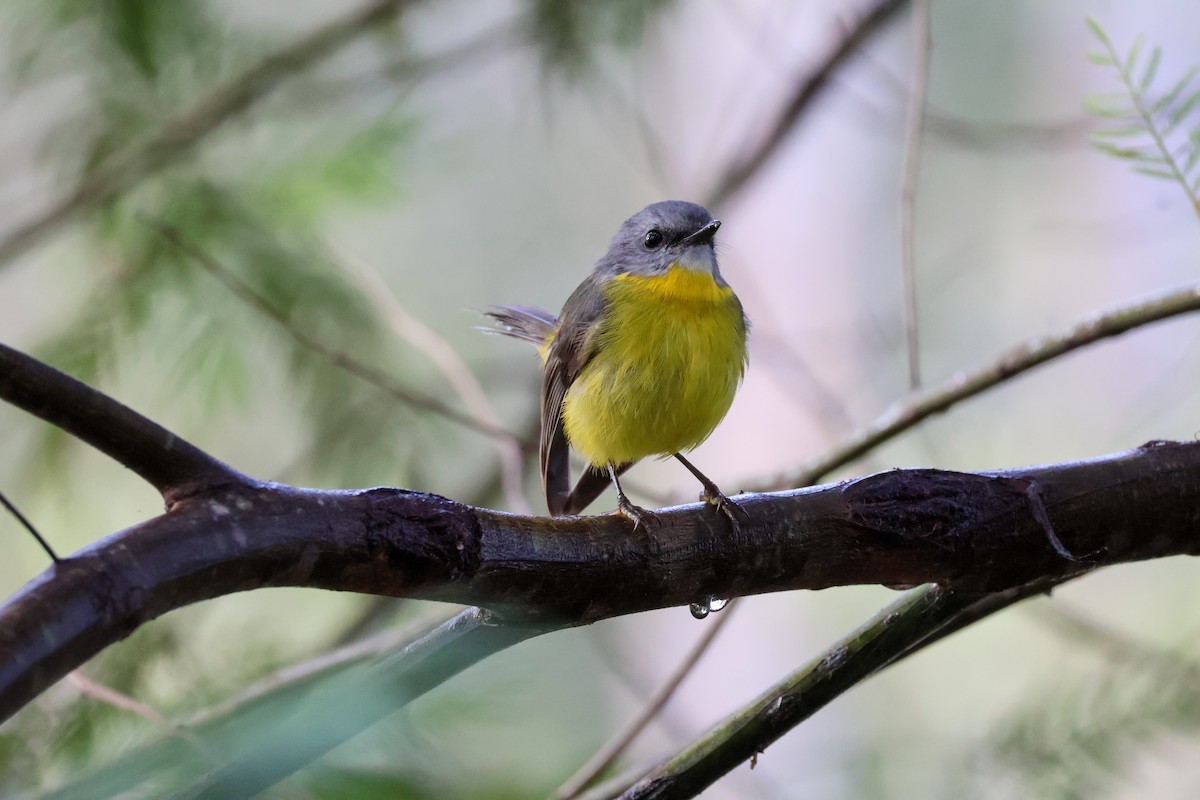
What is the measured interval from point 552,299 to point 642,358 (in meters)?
3.58

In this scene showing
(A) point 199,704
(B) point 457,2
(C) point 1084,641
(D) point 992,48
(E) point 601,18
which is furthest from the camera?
(D) point 992,48

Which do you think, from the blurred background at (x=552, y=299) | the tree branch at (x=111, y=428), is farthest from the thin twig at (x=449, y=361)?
the tree branch at (x=111, y=428)

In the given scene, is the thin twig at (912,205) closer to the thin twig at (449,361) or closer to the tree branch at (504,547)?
the tree branch at (504,547)

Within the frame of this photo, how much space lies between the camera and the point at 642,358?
279 cm

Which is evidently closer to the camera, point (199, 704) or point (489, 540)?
point (489, 540)

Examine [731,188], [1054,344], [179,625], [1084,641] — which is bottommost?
[1084,641]

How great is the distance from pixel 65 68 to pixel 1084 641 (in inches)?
140

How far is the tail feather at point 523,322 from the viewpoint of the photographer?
3.69 meters

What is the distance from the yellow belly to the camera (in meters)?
2.74

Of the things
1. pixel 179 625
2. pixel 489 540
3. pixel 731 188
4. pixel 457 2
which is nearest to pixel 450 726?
pixel 489 540

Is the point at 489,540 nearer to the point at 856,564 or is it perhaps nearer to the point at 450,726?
the point at 450,726

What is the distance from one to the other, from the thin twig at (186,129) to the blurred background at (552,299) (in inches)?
0.9

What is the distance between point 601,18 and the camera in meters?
3.99

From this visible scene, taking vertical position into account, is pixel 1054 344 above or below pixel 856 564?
above
